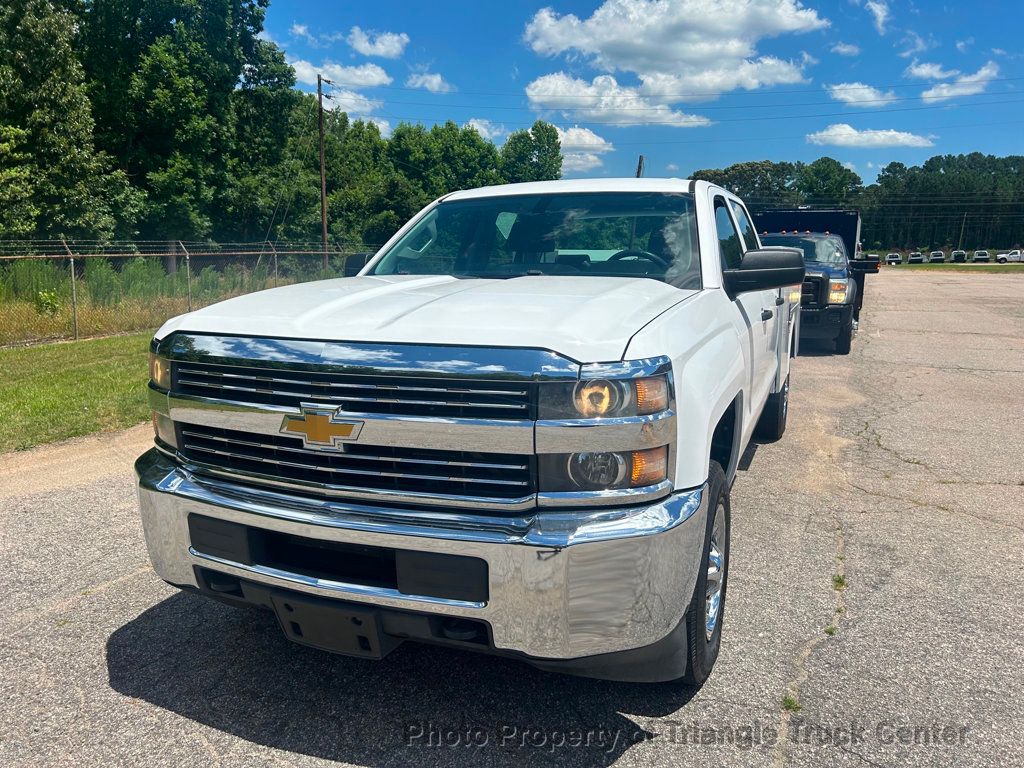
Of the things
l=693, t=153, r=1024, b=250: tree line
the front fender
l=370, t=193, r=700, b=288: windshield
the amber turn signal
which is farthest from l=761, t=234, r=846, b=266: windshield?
l=693, t=153, r=1024, b=250: tree line

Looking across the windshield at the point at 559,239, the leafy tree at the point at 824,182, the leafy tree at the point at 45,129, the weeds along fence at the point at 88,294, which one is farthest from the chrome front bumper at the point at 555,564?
the leafy tree at the point at 824,182

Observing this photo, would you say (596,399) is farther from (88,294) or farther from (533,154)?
(533,154)

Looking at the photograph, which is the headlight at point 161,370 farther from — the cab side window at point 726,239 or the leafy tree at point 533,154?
the leafy tree at point 533,154

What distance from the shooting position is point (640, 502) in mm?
2260

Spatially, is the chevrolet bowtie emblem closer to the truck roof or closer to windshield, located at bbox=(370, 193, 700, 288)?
windshield, located at bbox=(370, 193, 700, 288)

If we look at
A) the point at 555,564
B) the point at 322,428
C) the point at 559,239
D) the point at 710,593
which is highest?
the point at 559,239

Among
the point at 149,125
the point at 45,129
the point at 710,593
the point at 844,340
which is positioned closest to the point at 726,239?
the point at 710,593

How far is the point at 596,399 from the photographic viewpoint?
218cm

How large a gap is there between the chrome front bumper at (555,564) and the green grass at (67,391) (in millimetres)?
5275

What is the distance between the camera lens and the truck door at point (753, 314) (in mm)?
3966

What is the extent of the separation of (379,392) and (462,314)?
40cm

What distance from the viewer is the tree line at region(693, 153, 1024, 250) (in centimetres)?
12800

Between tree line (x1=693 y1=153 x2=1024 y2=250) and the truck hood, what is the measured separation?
12798cm

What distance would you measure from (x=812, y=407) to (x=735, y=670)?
5.84 meters
